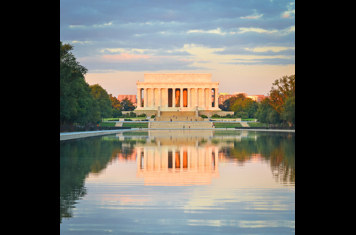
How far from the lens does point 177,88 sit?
114 m

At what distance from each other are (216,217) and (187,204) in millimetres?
1439

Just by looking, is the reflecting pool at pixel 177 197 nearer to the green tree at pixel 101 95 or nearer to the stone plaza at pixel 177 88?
the green tree at pixel 101 95

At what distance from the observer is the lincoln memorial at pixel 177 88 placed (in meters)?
112

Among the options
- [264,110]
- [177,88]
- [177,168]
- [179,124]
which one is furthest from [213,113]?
[177,168]

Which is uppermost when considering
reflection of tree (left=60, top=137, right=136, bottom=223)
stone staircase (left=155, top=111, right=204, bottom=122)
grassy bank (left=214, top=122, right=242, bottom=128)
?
stone staircase (left=155, top=111, right=204, bottom=122)

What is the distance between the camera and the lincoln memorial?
112m

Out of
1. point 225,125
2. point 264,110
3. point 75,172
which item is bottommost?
point 75,172

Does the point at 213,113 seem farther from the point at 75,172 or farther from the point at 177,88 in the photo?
the point at 75,172

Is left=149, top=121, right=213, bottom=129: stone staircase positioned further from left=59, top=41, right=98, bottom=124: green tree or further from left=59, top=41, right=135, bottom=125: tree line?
left=59, top=41, right=98, bottom=124: green tree

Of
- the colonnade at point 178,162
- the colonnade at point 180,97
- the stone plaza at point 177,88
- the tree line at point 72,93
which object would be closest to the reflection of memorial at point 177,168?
the colonnade at point 178,162

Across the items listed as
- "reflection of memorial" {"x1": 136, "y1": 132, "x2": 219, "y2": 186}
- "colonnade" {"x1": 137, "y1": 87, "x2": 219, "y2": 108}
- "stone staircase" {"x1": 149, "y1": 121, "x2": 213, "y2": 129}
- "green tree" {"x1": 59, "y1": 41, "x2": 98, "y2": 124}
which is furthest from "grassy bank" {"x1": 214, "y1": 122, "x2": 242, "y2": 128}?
"reflection of memorial" {"x1": 136, "y1": 132, "x2": 219, "y2": 186}

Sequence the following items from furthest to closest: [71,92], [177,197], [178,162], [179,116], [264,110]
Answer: [179,116]
[264,110]
[71,92]
[178,162]
[177,197]
